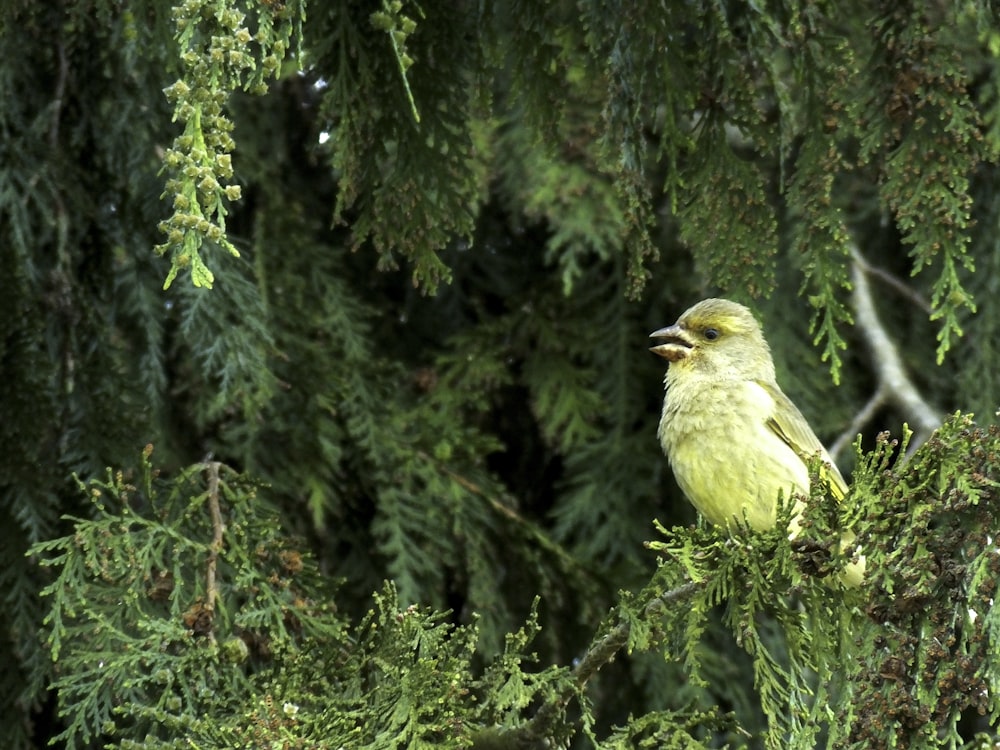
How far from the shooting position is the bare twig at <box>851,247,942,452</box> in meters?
5.93

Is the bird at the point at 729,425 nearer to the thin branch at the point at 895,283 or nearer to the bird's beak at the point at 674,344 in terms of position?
the bird's beak at the point at 674,344

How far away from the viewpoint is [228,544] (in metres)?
4.02

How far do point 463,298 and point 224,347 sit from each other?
1.84 meters

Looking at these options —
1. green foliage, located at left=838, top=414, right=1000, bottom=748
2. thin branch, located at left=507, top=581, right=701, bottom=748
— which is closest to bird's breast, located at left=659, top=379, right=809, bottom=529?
thin branch, located at left=507, top=581, right=701, bottom=748

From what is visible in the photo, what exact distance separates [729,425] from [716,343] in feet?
1.67

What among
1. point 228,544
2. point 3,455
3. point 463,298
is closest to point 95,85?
point 3,455

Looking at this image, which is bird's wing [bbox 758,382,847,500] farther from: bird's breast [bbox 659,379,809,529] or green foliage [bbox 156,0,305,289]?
green foliage [bbox 156,0,305,289]

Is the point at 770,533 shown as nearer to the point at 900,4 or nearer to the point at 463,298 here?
the point at 900,4

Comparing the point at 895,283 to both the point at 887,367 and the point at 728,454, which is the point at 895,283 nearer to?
the point at 887,367

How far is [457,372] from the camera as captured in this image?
5672 millimetres

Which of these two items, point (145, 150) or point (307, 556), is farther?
point (145, 150)

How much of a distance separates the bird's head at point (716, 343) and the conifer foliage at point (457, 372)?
1.39ft

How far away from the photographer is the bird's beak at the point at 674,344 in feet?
17.3

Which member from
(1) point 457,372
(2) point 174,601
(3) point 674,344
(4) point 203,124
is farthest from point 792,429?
(4) point 203,124
